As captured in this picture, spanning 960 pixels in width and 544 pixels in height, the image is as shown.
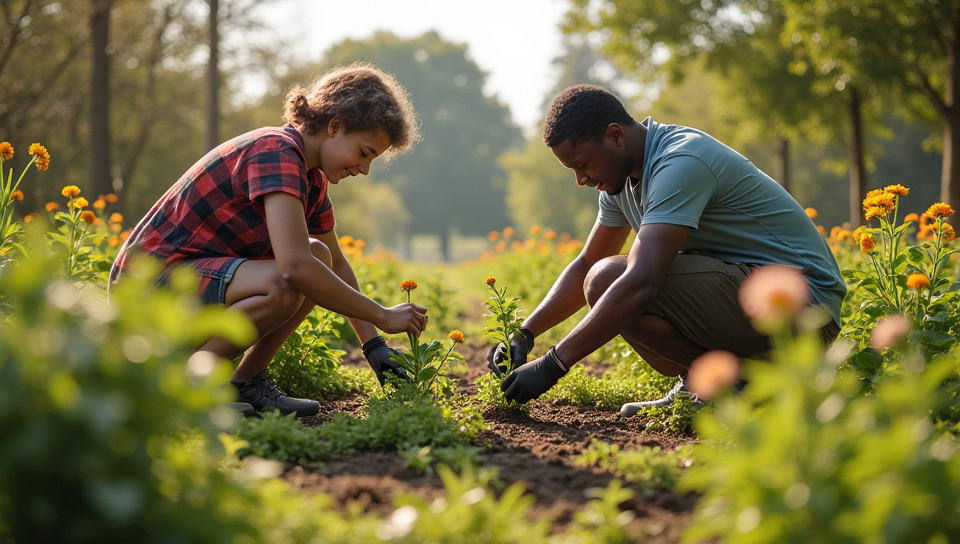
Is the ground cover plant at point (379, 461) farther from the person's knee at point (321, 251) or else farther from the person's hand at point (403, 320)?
the person's knee at point (321, 251)

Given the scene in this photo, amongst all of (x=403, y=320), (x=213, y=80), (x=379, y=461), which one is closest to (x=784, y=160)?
(x=213, y=80)

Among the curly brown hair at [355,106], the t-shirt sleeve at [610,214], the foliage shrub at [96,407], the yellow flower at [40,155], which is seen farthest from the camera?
the t-shirt sleeve at [610,214]

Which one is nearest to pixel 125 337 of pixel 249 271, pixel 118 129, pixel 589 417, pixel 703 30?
pixel 249 271

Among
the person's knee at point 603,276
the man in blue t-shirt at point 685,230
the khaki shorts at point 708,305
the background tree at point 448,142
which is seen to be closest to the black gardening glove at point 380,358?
the man in blue t-shirt at point 685,230

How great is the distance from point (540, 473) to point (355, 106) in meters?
1.57

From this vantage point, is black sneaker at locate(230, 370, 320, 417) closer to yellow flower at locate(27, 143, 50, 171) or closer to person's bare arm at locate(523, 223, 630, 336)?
person's bare arm at locate(523, 223, 630, 336)

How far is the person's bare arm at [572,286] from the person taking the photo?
137 inches

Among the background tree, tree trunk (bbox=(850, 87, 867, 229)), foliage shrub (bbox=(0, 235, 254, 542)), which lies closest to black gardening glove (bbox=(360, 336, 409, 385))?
foliage shrub (bbox=(0, 235, 254, 542))

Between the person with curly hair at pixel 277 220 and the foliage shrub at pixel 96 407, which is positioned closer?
the foliage shrub at pixel 96 407

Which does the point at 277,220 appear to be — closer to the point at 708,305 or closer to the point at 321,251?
the point at 321,251

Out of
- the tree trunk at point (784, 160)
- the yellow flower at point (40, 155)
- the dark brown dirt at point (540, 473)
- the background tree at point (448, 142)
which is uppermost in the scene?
the background tree at point (448, 142)

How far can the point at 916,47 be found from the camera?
10242 mm

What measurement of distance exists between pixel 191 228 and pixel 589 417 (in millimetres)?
1840

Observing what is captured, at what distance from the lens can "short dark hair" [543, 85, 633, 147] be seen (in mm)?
3084
